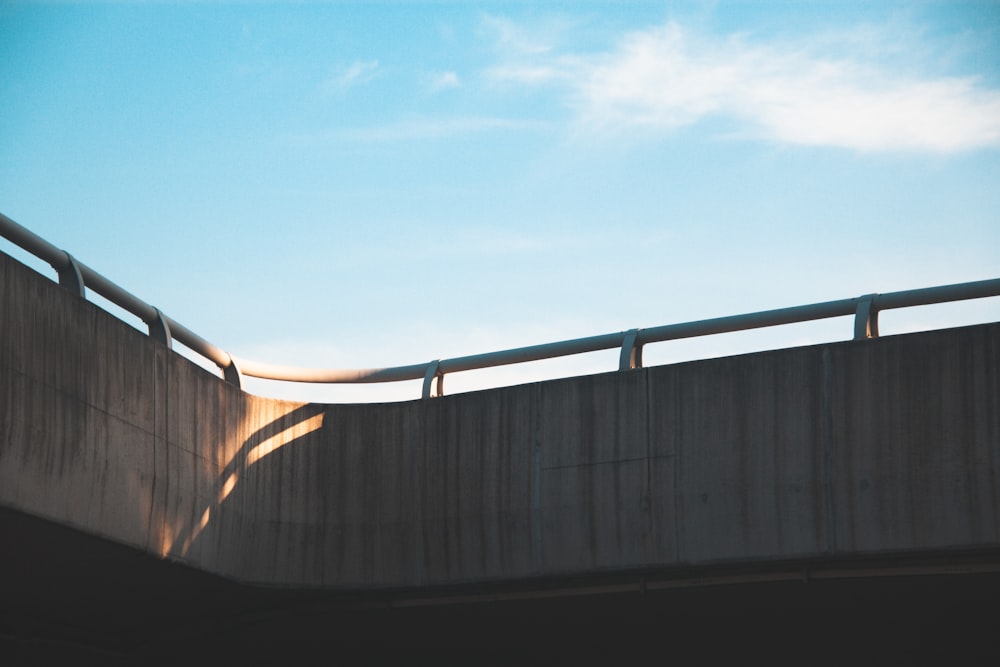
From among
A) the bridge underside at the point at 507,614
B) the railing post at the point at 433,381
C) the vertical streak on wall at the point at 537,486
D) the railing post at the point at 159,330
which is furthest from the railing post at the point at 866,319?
the railing post at the point at 159,330

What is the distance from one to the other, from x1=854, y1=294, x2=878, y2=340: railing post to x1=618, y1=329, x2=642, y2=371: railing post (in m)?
2.43

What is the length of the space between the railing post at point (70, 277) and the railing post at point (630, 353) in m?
5.70

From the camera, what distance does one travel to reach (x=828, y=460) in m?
14.3

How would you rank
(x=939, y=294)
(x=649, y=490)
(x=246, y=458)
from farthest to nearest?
(x=246, y=458) → (x=649, y=490) → (x=939, y=294)

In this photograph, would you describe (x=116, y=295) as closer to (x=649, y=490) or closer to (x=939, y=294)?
(x=649, y=490)

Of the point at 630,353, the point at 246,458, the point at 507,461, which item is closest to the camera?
the point at 630,353

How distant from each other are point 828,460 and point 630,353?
252cm

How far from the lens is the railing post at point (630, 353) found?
51.1ft

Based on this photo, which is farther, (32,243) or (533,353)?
(533,353)

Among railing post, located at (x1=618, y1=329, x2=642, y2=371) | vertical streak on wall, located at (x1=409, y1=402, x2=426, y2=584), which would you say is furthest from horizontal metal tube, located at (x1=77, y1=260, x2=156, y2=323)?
railing post, located at (x1=618, y1=329, x2=642, y2=371)

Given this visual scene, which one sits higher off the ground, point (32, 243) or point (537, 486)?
point (32, 243)

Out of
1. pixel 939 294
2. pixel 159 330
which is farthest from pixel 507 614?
pixel 939 294

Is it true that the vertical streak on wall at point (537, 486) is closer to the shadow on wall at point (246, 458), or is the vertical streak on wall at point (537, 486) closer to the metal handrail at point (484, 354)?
the metal handrail at point (484, 354)

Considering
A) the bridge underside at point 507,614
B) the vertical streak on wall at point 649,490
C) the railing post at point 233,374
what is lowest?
the bridge underside at point 507,614
